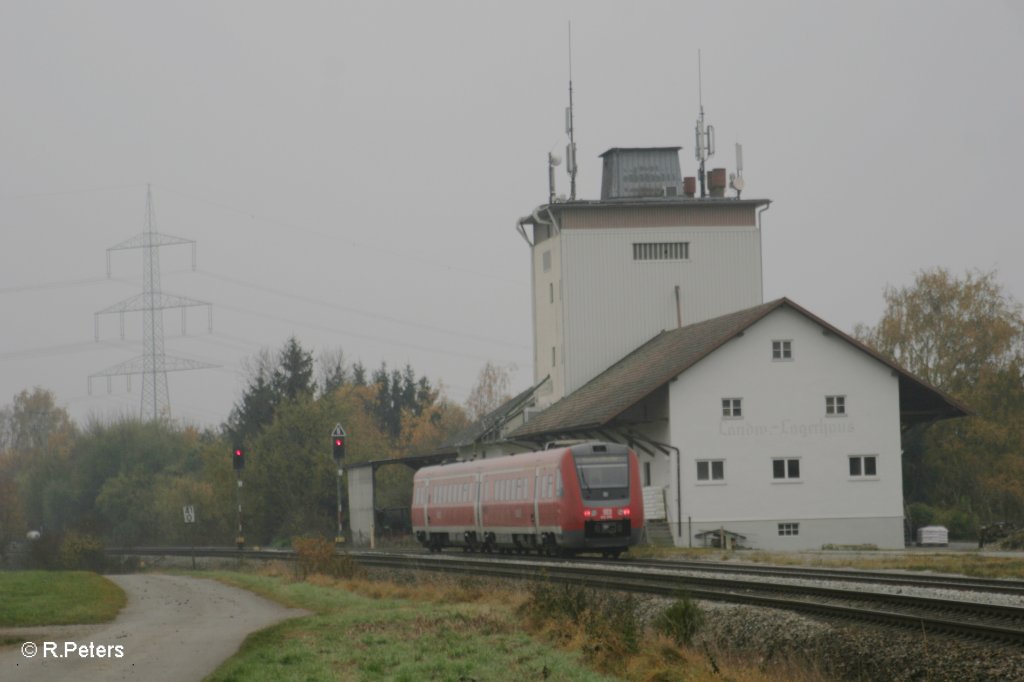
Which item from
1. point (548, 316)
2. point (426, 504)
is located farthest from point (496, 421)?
point (426, 504)

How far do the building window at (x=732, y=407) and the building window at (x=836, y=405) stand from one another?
9.22 feet

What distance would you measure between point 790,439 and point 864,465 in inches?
100

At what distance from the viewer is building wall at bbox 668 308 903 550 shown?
45812 mm

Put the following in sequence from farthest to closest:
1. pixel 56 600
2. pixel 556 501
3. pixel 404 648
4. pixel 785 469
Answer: pixel 785 469, pixel 556 501, pixel 56 600, pixel 404 648

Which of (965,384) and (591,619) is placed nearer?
(591,619)

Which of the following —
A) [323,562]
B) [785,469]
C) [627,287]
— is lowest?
[323,562]

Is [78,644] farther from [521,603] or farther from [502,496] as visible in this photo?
[502,496]

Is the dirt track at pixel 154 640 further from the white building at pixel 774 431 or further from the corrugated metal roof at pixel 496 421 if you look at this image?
the corrugated metal roof at pixel 496 421

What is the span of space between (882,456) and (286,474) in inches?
1262

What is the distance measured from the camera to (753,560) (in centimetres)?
3372

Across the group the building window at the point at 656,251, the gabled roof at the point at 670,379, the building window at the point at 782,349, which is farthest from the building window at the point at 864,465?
the building window at the point at 656,251

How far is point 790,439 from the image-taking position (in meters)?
46.7

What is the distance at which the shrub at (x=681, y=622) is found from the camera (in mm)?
17828

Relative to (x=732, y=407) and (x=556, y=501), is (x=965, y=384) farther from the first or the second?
(x=556, y=501)
